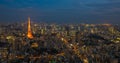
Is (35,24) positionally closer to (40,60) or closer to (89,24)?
(89,24)

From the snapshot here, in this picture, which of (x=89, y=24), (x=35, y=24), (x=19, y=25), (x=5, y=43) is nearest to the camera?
(x=5, y=43)

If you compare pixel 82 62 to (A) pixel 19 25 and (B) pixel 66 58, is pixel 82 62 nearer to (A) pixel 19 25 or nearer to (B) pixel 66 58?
(B) pixel 66 58

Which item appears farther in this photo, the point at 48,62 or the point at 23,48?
the point at 23,48

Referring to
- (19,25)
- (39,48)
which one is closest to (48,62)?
(39,48)

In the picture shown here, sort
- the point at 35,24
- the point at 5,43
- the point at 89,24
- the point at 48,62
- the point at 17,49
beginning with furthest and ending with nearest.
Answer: the point at 89,24 < the point at 35,24 < the point at 5,43 < the point at 17,49 < the point at 48,62

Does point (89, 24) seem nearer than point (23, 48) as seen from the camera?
No

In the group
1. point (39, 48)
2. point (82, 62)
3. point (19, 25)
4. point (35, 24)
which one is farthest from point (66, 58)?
point (35, 24)

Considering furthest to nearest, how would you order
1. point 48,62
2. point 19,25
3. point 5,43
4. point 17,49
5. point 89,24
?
point 89,24, point 19,25, point 5,43, point 17,49, point 48,62

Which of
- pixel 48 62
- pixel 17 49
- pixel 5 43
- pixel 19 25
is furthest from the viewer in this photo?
pixel 19 25
